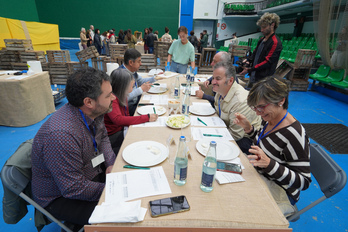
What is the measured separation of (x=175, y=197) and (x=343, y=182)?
1124 mm

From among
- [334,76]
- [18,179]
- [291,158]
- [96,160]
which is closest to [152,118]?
[96,160]

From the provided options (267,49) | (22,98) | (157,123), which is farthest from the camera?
(267,49)

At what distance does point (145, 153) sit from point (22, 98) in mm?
3244

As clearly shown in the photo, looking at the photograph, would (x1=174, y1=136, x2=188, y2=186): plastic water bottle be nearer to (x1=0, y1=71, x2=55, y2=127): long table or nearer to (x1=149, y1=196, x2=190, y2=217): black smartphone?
(x1=149, y1=196, x2=190, y2=217): black smartphone

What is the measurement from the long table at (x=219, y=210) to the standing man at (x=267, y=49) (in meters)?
3.05

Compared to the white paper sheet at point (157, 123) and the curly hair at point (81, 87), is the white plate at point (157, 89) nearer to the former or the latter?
the white paper sheet at point (157, 123)

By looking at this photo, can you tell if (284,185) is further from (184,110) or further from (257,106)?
(184,110)

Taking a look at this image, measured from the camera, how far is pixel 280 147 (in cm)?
127

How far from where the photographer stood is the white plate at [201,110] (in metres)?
2.15

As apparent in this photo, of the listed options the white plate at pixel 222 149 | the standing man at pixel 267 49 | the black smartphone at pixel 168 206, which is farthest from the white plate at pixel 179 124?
the standing man at pixel 267 49

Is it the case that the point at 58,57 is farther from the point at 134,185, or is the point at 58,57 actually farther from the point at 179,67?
the point at 134,185

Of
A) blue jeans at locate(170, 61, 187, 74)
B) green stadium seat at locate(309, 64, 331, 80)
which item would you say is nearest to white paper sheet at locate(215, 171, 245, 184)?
blue jeans at locate(170, 61, 187, 74)

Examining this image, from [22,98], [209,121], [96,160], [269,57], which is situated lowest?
[22,98]

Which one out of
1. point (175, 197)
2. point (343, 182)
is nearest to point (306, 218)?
point (343, 182)
